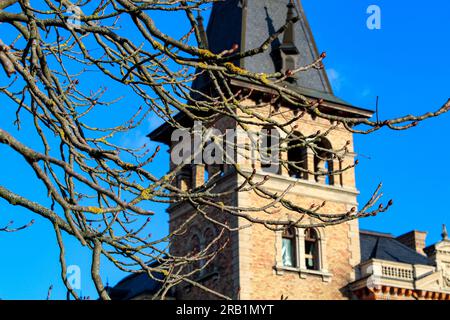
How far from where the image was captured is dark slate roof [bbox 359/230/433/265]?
3075 centimetres

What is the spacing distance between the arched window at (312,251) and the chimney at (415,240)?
10.1 metres

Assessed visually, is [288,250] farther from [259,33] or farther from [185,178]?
[259,33]

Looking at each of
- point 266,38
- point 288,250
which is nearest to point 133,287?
point 288,250

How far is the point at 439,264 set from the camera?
29719 millimetres

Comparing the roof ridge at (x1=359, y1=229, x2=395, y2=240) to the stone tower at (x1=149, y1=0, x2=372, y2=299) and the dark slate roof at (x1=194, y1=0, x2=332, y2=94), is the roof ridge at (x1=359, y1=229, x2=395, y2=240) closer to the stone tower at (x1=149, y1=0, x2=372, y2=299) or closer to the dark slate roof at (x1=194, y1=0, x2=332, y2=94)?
the stone tower at (x1=149, y1=0, x2=372, y2=299)

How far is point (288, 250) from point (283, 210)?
1.31 meters

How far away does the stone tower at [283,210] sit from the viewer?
85.6 ft

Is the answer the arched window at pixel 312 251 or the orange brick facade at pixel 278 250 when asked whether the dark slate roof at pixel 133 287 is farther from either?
the arched window at pixel 312 251

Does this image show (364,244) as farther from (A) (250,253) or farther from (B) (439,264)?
(A) (250,253)

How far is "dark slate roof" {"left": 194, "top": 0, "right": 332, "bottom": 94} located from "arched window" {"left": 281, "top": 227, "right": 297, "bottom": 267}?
5452 mm

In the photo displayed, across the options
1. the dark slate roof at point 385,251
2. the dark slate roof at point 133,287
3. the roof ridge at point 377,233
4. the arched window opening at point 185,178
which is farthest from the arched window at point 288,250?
the dark slate roof at point 133,287

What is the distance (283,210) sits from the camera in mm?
27234
